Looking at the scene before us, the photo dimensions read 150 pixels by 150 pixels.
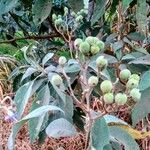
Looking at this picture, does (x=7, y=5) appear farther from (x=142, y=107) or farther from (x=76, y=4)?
(x=142, y=107)

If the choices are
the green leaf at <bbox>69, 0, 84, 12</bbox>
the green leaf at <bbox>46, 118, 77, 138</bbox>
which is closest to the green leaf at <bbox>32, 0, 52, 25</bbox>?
the green leaf at <bbox>69, 0, 84, 12</bbox>

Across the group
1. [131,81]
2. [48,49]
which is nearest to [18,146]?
[48,49]

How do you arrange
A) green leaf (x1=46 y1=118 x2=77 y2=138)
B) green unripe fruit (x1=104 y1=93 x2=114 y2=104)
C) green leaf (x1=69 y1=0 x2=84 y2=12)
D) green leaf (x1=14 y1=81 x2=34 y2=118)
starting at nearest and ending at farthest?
green unripe fruit (x1=104 y1=93 x2=114 y2=104) < green leaf (x1=46 y1=118 x2=77 y2=138) < green leaf (x1=14 y1=81 x2=34 y2=118) < green leaf (x1=69 y1=0 x2=84 y2=12)

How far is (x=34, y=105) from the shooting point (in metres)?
0.99

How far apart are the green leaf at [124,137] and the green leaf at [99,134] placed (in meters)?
0.09

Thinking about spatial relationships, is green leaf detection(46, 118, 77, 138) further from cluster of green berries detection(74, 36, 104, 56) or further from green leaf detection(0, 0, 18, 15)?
green leaf detection(0, 0, 18, 15)

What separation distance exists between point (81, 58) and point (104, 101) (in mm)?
192

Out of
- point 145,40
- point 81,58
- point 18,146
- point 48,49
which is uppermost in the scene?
point 81,58

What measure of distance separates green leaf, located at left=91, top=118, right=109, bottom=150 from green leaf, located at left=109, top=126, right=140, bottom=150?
0.29 ft

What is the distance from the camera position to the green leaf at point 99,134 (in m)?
0.72

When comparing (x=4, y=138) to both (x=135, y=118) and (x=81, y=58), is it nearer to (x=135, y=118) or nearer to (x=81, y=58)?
(x=135, y=118)

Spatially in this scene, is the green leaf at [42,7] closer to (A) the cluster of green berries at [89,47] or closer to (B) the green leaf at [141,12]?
(B) the green leaf at [141,12]

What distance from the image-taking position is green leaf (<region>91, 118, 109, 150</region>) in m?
0.72

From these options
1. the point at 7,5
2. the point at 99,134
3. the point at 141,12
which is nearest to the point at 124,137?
the point at 99,134
